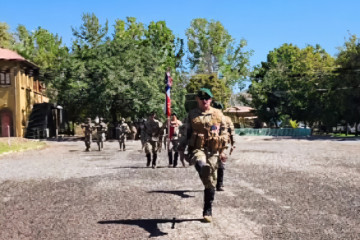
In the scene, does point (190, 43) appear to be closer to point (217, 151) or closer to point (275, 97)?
point (275, 97)

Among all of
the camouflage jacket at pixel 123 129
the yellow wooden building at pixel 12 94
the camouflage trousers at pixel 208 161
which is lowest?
the camouflage trousers at pixel 208 161

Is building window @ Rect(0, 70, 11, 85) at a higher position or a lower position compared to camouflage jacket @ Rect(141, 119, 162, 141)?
higher

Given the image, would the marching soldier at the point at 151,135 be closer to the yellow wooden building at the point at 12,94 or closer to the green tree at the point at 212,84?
the yellow wooden building at the point at 12,94

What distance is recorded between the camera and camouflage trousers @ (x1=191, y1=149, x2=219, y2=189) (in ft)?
20.2

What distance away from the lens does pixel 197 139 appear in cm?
636

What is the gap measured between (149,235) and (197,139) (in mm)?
1541

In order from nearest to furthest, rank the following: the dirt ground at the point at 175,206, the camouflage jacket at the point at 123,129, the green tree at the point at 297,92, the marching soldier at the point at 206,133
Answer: the dirt ground at the point at 175,206 < the marching soldier at the point at 206,133 < the camouflage jacket at the point at 123,129 < the green tree at the point at 297,92

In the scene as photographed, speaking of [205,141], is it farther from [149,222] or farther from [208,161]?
[149,222]

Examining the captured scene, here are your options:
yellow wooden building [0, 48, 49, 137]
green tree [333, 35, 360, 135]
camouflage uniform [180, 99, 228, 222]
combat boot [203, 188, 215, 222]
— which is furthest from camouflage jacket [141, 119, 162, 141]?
green tree [333, 35, 360, 135]

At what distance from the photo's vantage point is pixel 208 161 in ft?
20.9

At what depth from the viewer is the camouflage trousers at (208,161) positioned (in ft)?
20.2

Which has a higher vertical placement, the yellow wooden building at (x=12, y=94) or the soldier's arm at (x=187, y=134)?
the yellow wooden building at (x=12, y=94)

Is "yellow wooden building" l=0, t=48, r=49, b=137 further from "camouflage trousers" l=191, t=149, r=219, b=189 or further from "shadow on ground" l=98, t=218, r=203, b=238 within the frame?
"camouflage trousers" l=191, t=149, r=219, b=189

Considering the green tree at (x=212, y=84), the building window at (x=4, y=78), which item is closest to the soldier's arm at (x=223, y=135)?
the building window at (x=4, y=78)
